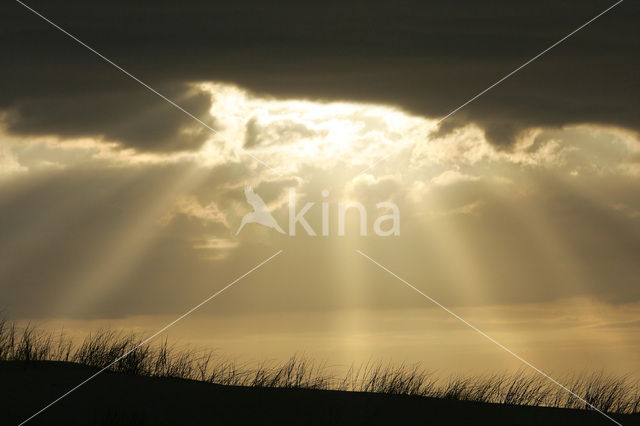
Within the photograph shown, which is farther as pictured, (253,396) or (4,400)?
(253,396)

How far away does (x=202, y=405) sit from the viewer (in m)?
10.4

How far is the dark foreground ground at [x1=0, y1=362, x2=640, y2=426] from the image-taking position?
9.65 metres

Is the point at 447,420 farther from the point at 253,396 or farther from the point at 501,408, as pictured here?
the point at 253,396

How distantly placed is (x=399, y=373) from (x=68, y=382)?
562 centimetres

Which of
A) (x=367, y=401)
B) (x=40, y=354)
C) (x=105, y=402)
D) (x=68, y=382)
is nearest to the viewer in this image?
(x=105, y=402)

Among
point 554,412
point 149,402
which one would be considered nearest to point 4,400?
point 149,402

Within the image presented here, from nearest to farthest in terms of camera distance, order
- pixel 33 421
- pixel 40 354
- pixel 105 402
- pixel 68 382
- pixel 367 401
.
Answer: pixel 33 421 < pixel 105 402 < pixel 68 382 < pixel 367 401 < pixel 40 354

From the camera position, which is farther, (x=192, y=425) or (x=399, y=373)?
(x=399, y=373)

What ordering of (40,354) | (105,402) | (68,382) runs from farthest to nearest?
(40,354) → (68,382) → (105,402)

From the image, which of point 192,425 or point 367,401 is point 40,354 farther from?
point 367,401

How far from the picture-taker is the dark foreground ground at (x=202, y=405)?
9.65 meters

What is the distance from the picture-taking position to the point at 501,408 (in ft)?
40.2

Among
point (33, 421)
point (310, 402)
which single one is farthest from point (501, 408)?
point (33, 421)

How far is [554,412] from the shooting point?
1249cm
